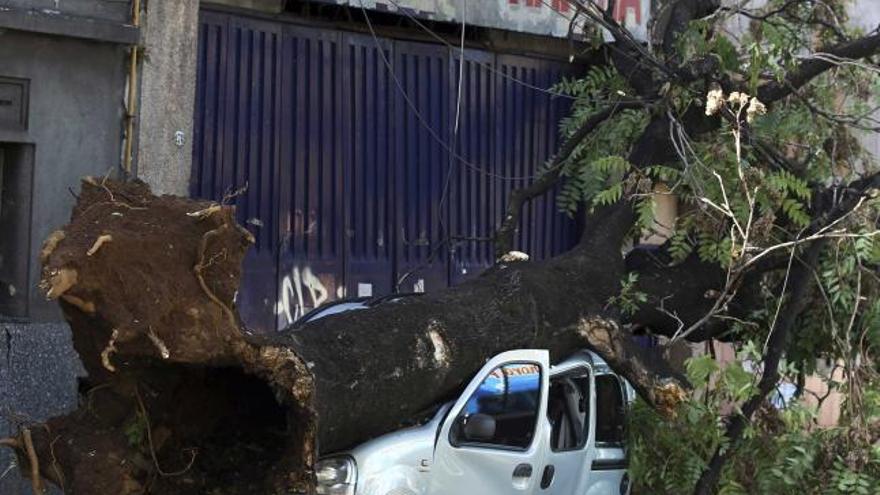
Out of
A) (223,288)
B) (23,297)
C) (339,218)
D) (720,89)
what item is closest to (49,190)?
(23,297)

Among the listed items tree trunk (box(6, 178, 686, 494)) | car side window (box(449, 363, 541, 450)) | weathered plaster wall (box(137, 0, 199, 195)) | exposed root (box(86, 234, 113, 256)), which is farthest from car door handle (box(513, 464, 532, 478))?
Answer: weathered plaster wall (box(137, 0, 199, 195))

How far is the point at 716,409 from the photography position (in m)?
8.70

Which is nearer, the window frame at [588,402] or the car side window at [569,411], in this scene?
the car side window at [569,411]

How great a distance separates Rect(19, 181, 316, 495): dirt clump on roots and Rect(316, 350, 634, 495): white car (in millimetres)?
581

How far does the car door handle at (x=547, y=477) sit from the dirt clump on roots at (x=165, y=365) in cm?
173

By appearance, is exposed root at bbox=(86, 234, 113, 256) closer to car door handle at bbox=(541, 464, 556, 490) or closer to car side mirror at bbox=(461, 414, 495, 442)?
car side mirror at bbox=(461, 414, 495, 442)

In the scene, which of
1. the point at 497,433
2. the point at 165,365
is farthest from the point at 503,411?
the point at 165,365

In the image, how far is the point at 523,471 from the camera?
319 inches

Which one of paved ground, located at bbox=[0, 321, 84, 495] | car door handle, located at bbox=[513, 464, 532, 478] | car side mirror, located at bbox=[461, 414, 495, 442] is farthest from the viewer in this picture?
paved ground, located at bbox=[0, 321, 84, 495]

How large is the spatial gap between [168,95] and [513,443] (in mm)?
4736

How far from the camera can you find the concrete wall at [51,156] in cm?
1013

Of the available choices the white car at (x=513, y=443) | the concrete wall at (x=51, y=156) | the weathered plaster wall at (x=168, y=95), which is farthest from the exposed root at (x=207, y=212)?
the weathered plaster wall at (x=168, y=95)

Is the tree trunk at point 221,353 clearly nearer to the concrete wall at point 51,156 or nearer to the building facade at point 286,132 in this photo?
the building facade at point 286,132

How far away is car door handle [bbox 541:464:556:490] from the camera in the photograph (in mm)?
8320
